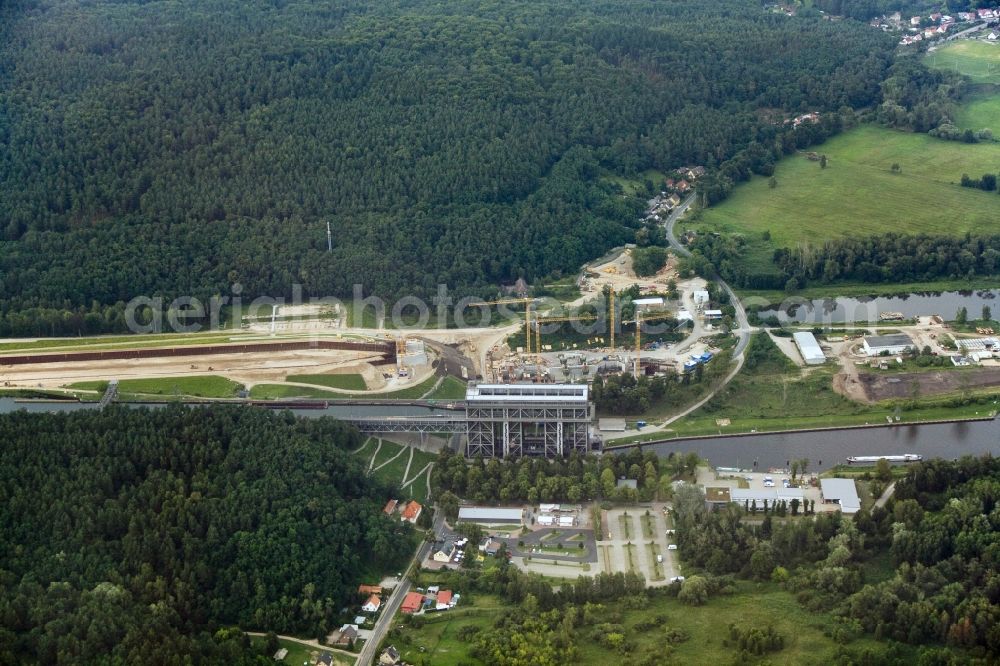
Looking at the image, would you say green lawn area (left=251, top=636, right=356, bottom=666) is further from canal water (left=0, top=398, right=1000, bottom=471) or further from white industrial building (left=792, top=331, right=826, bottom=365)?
white industrial building (left=792, top=331, right=826, bottom=365)

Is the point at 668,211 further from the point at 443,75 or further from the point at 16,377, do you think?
the point at 16,377

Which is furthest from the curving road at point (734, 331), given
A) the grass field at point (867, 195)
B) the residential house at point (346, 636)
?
the residential house at point (346, 636)

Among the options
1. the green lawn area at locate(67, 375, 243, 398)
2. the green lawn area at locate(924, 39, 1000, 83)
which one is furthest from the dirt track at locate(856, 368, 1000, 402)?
the green lawn area at locate(924, 39, 1000, 83)

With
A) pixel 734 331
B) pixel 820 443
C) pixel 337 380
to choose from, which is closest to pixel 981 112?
pixel 734 331

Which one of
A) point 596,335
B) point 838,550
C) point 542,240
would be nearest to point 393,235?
point 542,240

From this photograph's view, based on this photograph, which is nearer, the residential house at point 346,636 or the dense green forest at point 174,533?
the dense green forest at point 174,533

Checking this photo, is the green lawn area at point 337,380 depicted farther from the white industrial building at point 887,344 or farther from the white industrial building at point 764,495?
the white industrial building at point 887,344

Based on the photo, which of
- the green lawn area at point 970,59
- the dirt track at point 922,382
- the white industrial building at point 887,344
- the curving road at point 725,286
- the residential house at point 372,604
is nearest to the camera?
the residential house at point 372,604
